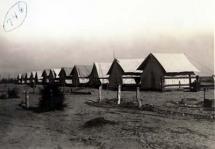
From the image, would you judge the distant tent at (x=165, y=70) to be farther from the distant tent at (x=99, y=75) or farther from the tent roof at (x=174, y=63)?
the distant tent at (x=99, y=75)

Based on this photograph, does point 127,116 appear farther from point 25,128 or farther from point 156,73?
point 156,73

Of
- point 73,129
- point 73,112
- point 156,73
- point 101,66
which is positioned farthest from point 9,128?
point 101,66

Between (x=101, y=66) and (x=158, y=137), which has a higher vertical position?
(x=101, y=66)

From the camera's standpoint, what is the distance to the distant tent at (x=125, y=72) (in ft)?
140

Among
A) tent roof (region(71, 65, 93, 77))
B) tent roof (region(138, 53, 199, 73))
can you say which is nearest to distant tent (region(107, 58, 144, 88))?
tent roof (region(138, 53, 199, 73))

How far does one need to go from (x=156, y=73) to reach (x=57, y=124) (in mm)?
22397

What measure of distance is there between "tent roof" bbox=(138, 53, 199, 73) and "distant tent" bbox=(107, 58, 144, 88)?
14.0ft

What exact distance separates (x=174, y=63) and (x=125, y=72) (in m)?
7.65

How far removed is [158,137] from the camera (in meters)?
11.3

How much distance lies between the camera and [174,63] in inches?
1425

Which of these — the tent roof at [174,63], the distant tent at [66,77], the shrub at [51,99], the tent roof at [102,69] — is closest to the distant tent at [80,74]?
the distant tent at [66,77]

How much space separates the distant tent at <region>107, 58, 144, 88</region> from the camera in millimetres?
42691

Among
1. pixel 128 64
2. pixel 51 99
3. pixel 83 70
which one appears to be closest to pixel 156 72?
pixel 128 64

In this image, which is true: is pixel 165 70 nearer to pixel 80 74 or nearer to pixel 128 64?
pixel 128 64
